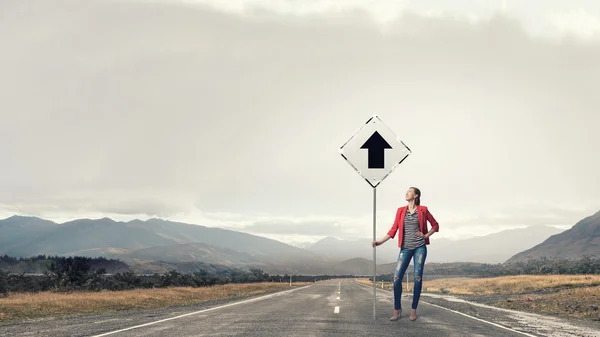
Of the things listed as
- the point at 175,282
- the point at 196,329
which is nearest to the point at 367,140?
the point at 196,329

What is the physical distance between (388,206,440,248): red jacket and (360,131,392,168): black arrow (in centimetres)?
117

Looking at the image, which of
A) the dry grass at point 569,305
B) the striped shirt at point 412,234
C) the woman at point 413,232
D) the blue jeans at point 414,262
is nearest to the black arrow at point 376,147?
the woman at point 413,232

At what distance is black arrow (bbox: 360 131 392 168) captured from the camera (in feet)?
34.0

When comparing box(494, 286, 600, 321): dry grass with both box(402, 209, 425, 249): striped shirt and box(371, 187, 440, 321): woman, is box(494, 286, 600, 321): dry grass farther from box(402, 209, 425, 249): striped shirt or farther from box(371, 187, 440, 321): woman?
box(402, 209, 425, 249): striped shirt

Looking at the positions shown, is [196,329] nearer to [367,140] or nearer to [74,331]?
[74,331]

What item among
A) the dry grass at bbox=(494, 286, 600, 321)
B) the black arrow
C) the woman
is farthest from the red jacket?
the dry grass at bbox=(494, 286, 600, 321)

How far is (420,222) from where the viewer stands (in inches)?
381

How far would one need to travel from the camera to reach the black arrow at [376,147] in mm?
10375

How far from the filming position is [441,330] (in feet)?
31.1

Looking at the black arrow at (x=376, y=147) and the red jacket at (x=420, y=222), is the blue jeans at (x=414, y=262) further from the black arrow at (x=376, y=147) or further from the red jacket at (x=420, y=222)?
the black arrow at (x=376, y=147)

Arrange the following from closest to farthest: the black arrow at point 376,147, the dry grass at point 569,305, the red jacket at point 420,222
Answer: the red jacket at point 420,222 → the black arrow at point 376,147 → the dry grass at point 569,305

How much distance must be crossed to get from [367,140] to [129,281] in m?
36.0

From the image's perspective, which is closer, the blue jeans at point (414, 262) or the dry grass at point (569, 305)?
the blue jeans at point (414, 262)

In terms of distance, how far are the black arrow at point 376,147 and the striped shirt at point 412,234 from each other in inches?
54.7
